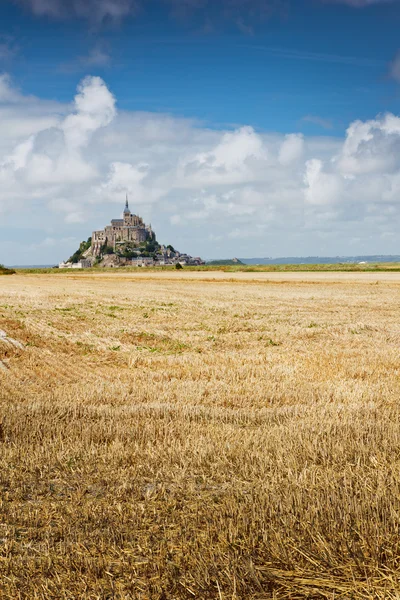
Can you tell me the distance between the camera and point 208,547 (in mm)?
4781

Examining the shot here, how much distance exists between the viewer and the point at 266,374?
14758 mm

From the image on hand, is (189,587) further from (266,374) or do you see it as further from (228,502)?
(266,374)

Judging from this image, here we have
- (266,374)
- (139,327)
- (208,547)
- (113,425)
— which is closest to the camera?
(208,547)

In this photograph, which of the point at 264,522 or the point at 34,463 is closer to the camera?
the point at 264,522

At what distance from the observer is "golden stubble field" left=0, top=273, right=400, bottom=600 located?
4.37 m

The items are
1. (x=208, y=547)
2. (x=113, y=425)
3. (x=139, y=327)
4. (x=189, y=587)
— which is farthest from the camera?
(x=139, y=327)

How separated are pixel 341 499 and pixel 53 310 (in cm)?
2979

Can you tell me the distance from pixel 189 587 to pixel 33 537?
5.99ft

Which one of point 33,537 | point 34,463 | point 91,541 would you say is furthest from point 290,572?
point 34,463

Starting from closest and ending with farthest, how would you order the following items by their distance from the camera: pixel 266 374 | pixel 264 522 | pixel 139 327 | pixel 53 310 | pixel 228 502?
pixel 264 522 → pixel 228 502 → pixel 266 374 → pixel 139 327 → pixel 53 310

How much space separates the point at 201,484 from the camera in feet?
21.2

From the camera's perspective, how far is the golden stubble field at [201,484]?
4367mm

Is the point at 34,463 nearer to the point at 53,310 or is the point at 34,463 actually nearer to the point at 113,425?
the point at 113,425

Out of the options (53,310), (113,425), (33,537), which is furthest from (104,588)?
(53,310)
